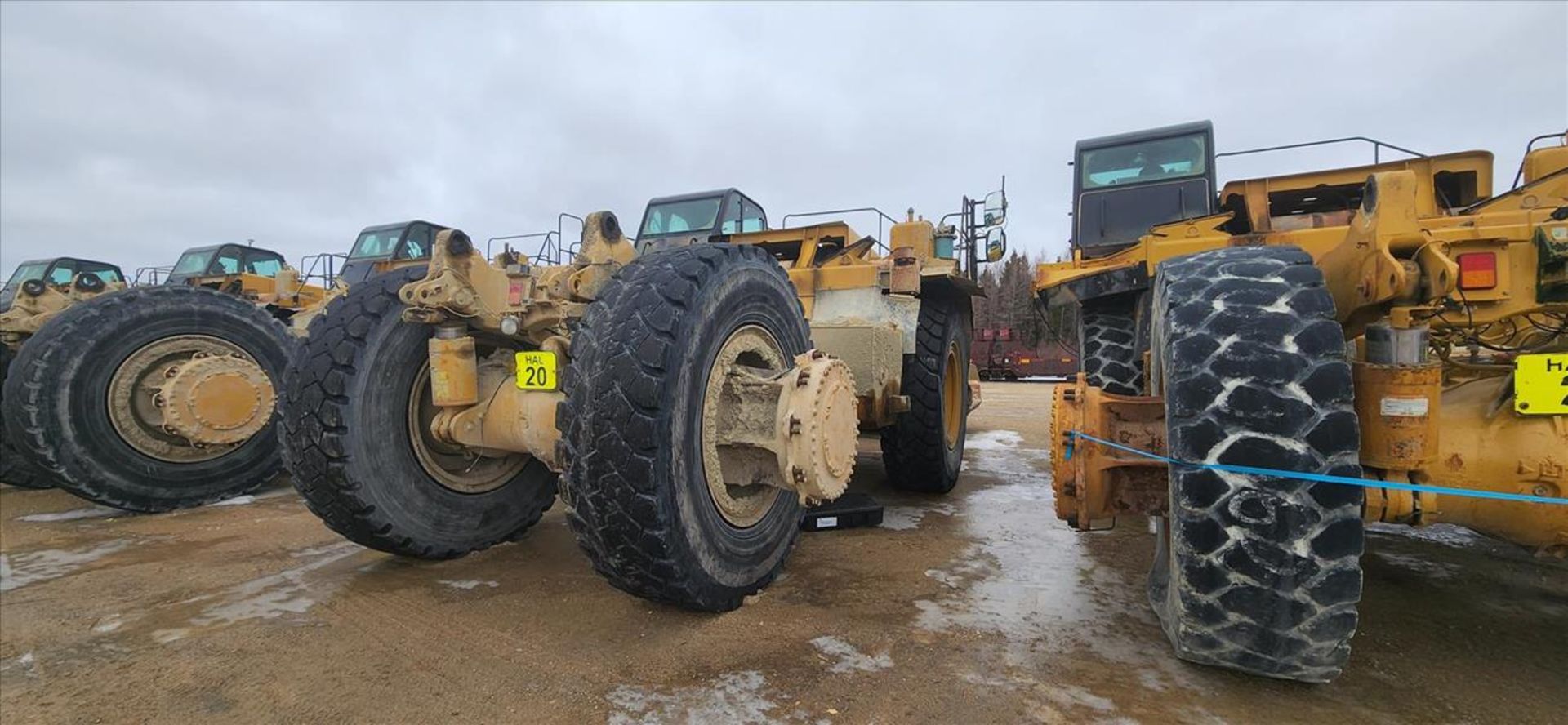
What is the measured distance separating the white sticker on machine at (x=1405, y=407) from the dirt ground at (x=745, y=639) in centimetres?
91

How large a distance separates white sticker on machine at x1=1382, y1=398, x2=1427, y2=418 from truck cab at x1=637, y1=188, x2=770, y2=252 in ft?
18.6

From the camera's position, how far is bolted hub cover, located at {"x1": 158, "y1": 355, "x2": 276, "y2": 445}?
521 centimetres

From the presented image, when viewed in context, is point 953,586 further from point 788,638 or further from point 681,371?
point 681,371

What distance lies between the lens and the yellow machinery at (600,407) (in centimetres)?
246

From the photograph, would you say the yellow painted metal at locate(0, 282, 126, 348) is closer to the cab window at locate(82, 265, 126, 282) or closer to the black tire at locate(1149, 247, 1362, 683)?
the cab window at locate(82, 265, 126, 282)

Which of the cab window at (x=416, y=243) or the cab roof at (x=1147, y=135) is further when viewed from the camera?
the cab window at (x=416, y=243)

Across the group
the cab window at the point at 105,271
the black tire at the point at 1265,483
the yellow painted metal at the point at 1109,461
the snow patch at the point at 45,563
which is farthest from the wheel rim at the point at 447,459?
the cab window at the point at 105,271

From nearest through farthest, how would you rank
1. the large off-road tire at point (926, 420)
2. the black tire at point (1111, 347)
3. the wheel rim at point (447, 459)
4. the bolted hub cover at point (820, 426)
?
the bolted hub cover at point (820, 426) → the wheel rim at point (447, 459) → the black tire at point (1111, 347) → the large off-road tire at point (926, 420)

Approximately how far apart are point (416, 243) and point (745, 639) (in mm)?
10856

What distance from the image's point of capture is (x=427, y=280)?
320cm

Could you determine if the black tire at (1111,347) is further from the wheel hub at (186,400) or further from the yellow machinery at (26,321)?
the yellow machinery at (26,321)

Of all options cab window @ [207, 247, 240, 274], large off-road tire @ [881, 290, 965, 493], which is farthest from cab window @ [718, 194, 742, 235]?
cab window @ [207, 247, 240, 274]

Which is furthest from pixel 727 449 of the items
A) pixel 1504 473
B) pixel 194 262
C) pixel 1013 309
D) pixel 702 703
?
pixel 1013 309

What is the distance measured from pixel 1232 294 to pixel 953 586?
6.16 feet
